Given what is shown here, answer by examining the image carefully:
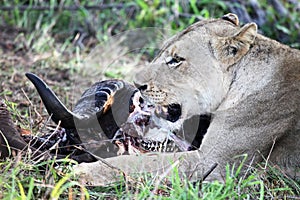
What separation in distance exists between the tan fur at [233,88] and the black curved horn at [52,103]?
2.13ft

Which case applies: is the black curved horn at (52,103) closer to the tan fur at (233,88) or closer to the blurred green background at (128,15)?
the tan fur at (233,88)

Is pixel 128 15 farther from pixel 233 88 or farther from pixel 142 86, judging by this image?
pixel 233 88

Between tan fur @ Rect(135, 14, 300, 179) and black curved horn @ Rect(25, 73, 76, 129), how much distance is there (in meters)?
0.65

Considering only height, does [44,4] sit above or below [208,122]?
above

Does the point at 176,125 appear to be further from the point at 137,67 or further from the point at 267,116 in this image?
the point at 137,67

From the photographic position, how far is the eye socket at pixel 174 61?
4.00m

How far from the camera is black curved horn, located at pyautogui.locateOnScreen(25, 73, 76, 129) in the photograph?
3.45m

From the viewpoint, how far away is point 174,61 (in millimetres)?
4020

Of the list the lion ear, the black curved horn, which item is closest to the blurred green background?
the lion ear

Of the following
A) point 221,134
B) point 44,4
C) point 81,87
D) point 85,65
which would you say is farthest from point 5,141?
point 44,4

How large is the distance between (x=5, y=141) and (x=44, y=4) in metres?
4.41

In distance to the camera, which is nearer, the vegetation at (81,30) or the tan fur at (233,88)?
the tan fur at (233,88)

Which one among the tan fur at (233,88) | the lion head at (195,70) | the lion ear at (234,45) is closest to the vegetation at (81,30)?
the lion head at (195,70)

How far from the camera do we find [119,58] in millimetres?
6832
